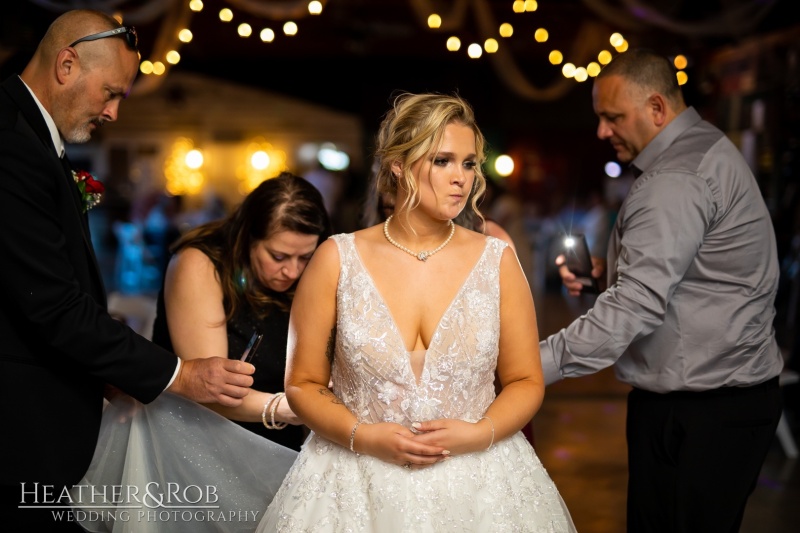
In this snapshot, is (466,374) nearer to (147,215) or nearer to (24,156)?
(24,156)

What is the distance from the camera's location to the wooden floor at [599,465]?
443cm

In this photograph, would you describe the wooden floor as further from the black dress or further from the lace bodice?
the lace bodice

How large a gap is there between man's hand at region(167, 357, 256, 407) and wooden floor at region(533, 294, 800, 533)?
2.59 meters

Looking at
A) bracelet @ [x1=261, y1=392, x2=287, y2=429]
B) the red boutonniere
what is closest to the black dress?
bracelet @ [x1=261, y1=392, x2=287, y2=429]

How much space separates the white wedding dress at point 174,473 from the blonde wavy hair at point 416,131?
83 centimetres

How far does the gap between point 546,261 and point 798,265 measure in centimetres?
801

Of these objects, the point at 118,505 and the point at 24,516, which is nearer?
the point at 24,516

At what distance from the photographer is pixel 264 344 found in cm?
273

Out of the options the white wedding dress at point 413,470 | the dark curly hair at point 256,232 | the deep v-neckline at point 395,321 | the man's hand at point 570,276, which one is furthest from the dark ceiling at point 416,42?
the man's hand at point 570,276

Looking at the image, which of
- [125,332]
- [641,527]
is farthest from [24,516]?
[641,527]

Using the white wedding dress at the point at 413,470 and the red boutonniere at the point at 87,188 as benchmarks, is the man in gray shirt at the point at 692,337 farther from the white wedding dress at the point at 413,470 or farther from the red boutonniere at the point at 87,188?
the red boutonniere at the point at 87,188

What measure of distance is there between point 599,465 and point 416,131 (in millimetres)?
3761

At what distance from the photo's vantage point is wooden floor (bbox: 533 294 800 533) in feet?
14.5

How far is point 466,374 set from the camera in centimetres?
210
